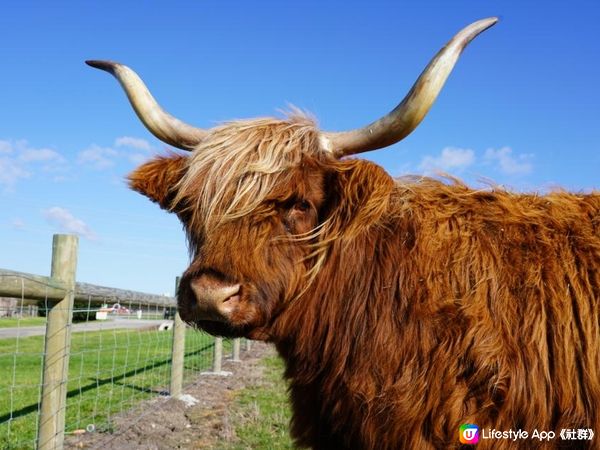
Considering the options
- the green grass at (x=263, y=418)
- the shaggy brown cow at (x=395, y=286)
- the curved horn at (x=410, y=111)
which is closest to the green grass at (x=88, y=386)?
the shaggy brown cow at (x=395, y=286)

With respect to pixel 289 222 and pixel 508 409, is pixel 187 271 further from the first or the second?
pixel 508 409

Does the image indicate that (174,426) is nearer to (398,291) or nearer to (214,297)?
(214,297)

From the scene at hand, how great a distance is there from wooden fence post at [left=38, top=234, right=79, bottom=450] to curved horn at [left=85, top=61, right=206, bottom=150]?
6.41ft

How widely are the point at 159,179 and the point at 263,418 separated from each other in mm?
4609

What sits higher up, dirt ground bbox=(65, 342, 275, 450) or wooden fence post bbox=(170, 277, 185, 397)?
wooden fence post bbox=(170, 277, 185, 397)

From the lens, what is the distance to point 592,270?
2969mm

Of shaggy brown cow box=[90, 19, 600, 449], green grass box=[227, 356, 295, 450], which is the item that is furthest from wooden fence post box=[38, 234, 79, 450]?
shaggy brown cow box=[90, 19, 600, 449]

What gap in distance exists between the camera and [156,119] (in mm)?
3811

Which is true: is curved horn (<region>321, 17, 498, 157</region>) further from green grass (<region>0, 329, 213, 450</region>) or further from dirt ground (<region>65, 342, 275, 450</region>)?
dirt ground (<region>65, 342, 275, 450</region>)

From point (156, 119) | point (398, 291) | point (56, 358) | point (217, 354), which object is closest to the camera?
point (398, 291)

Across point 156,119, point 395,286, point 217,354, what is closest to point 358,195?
point 395,286

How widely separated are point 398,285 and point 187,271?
3.44 feet

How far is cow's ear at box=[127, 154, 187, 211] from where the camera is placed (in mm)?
3658

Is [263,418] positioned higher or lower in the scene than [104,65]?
lower
